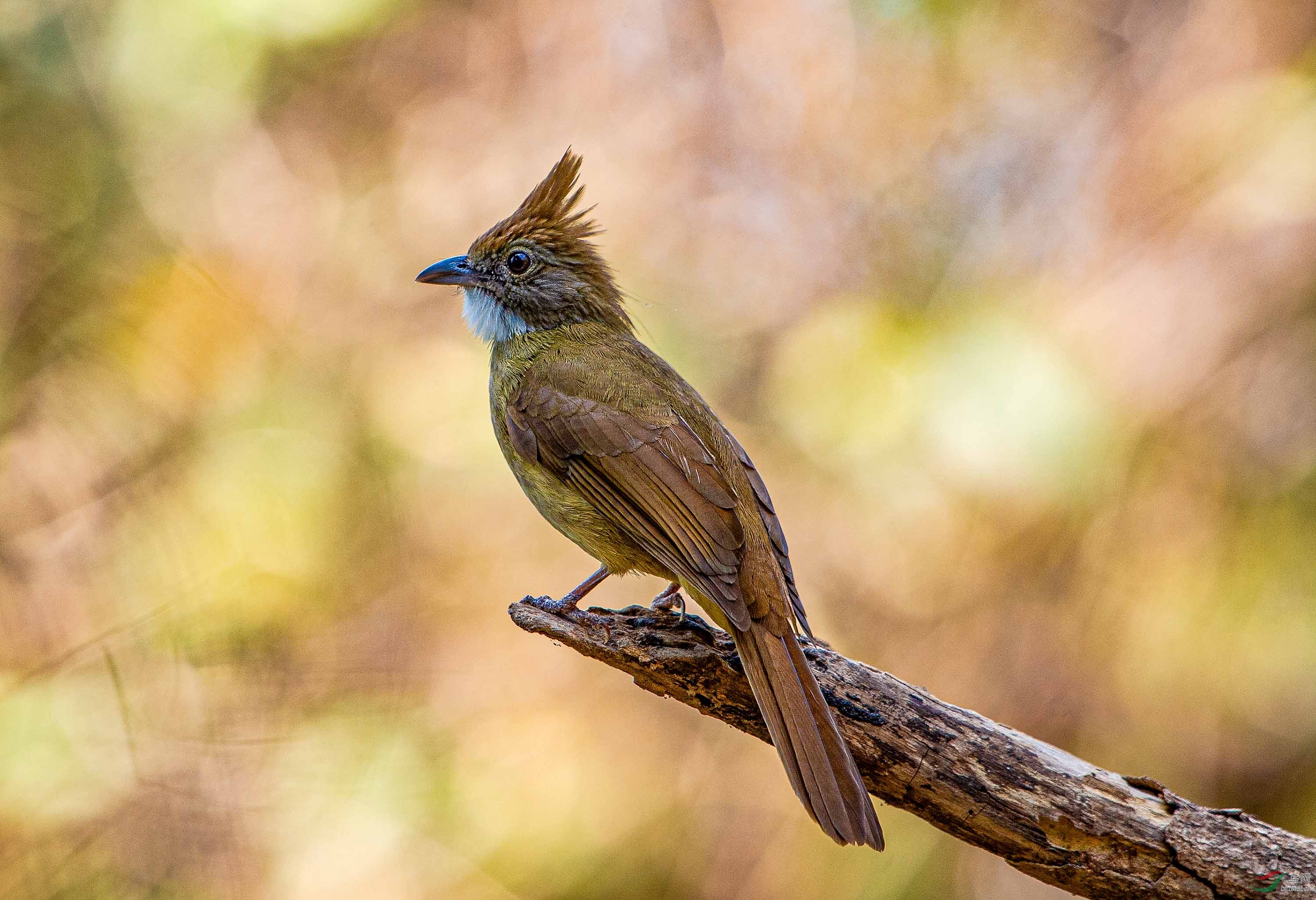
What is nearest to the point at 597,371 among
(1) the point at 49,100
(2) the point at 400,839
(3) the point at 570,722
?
(3) the point at 570,722

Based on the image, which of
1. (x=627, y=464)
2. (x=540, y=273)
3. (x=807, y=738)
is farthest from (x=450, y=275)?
(x=807, y=738)

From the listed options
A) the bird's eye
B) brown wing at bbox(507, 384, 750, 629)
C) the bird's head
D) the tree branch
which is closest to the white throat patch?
the bird's head

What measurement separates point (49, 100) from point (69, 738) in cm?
322

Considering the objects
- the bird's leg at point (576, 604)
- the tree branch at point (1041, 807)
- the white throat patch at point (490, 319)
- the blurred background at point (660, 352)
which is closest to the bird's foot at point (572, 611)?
the bird's leg at point (576, 604)

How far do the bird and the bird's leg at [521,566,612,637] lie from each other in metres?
0.01

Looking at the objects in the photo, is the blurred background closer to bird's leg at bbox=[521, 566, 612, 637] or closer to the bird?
the bird

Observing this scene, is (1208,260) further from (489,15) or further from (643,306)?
(489,15)

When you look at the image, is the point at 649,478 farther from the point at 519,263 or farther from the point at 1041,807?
the point at 1041,807

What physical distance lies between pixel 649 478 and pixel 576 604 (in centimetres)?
49

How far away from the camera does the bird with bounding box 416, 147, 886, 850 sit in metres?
3.03

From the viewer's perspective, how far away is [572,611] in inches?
136

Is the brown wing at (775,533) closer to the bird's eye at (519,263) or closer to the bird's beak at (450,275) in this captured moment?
the bird's eye at (519,263)

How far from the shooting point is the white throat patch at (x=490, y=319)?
4270 millimetres

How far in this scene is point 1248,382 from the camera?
588cm
